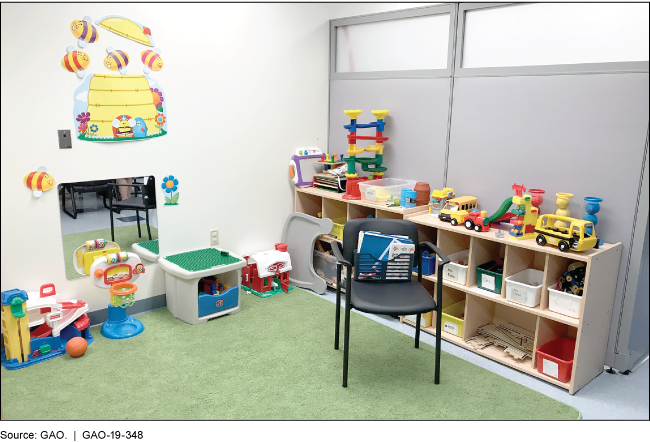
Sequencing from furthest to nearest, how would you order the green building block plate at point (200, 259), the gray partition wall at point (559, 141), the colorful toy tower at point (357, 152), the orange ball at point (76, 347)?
the colorful toy tower at point (357, 152)
the green building block plate at point (200, 259)
the orange ball at point (76, 347)
the gray partition wall at point (559, 141)

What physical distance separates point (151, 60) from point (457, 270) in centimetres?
224

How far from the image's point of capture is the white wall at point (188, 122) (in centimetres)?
272

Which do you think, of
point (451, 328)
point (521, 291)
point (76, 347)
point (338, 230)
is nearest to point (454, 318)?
point (451, 328)

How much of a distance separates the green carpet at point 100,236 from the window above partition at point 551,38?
2249mm

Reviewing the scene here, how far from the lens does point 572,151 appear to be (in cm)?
269

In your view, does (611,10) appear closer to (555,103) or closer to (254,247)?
(555,103)

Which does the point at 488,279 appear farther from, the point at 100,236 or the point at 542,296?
the point at 100,236

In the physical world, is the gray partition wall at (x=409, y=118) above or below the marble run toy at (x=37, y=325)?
above

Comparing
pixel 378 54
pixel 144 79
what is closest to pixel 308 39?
pixel 378 54

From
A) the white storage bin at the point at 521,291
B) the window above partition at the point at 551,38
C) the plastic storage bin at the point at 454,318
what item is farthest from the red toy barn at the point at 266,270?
the window above partition at the point at 551,38

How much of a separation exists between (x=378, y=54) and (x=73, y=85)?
2013mm

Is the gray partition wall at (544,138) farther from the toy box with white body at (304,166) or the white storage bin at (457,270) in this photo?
the toy box with white body at (304,166)

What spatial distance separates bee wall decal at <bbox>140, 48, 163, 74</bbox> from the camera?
3.07 meters

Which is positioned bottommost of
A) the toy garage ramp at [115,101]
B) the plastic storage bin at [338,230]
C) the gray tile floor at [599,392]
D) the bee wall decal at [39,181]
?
A: the gray tile floor at [599,392]
